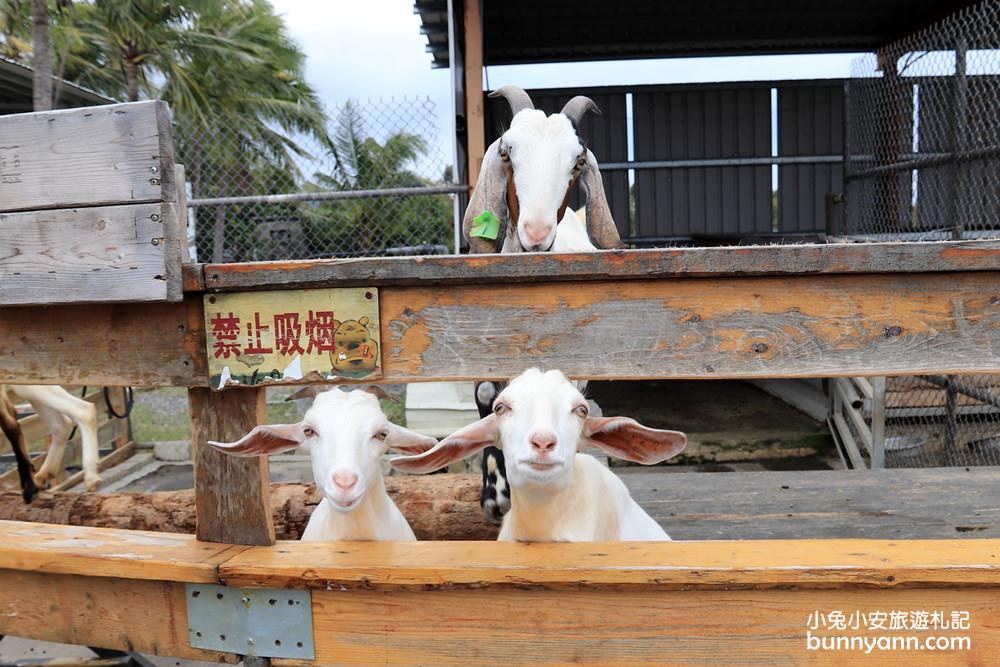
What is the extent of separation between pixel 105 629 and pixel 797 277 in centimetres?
205

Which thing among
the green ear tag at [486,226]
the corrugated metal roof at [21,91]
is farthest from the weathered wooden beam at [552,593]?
the corrugated metal roof at [21,91]

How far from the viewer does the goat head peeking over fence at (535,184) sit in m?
3.17

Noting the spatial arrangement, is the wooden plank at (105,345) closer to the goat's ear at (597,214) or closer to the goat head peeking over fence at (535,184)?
the goat head peeking over fence at (535,184)

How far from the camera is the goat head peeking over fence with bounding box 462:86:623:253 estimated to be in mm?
3172

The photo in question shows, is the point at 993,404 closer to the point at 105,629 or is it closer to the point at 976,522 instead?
the point at 976,522

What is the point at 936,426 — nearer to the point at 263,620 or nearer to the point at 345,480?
→ the point at 345,480

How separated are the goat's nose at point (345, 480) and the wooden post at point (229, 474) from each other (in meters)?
0.20

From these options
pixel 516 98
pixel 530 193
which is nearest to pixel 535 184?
pixel 530 193

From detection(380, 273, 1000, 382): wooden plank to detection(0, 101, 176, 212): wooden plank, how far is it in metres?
0.63

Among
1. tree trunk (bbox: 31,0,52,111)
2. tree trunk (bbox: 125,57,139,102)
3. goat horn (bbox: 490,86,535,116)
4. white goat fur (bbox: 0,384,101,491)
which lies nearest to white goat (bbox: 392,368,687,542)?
goat horn (bbox: 490,86,535,116)

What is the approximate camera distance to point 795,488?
4109 mm

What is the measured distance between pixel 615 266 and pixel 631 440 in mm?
534

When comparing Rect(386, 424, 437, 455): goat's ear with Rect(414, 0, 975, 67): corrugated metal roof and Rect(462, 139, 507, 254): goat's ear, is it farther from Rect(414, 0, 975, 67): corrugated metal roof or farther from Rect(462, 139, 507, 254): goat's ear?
Rect(414, 0, 975, 67): corrugated metal roof

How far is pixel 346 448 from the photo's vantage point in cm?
228
